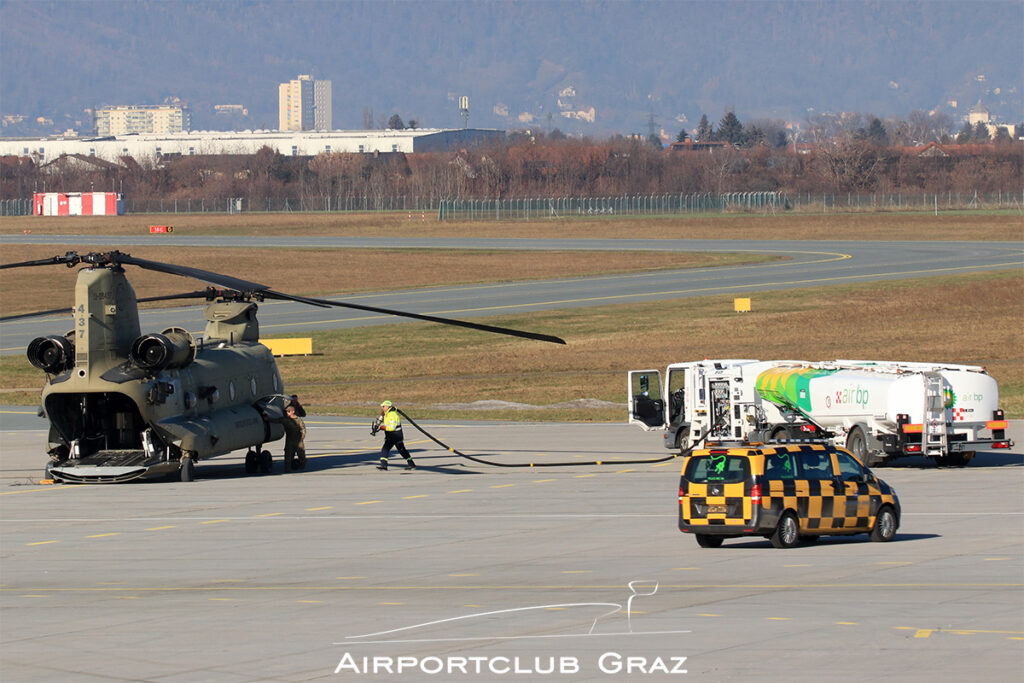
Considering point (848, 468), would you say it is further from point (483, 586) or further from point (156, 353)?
point (156, 353)

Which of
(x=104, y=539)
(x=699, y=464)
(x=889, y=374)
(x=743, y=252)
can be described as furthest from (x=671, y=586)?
(x=743, y=252)

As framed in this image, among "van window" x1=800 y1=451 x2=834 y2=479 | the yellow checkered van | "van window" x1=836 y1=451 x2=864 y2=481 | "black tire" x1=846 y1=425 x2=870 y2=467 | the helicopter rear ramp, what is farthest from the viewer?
"black tire" x1=846 y1=425 x2=870 y2=467

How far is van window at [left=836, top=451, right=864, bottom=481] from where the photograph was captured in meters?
23.6

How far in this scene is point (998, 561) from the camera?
21500mm

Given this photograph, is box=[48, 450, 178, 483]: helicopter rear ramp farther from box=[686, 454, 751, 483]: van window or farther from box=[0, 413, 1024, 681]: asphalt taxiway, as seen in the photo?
box=[686, 454, 751, 483]: van window

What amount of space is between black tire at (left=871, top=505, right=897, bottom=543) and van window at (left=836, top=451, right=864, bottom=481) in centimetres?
75

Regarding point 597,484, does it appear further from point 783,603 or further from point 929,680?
point 929,680

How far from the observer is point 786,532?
23.2m

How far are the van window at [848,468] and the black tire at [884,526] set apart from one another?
754 mm

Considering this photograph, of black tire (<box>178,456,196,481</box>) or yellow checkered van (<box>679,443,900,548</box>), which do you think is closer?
yellow checkered van (<box>679,443,900,548</box>)

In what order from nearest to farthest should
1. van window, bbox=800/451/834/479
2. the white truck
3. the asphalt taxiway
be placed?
the asphalt taxiway
van window, bbox=800/451/834/479
the white truck

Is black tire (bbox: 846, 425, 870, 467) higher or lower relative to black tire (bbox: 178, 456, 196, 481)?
higher

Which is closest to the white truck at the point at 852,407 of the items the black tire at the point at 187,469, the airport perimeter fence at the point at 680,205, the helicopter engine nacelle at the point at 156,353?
the black tire at the point at 187,469

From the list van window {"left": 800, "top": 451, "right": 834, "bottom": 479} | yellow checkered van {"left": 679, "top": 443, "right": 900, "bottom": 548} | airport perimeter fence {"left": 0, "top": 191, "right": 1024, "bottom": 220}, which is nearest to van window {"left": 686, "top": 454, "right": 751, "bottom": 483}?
yellow checkered van {"left": 679, "top": 443, "right": 900, "bottom": 548}
